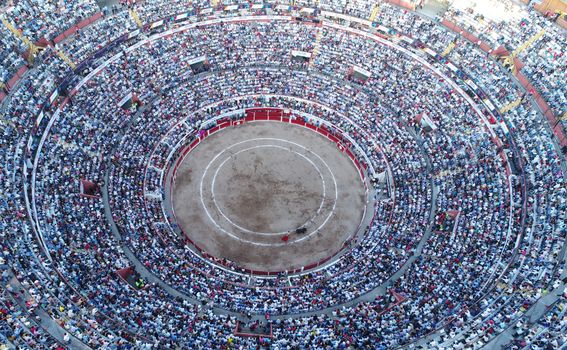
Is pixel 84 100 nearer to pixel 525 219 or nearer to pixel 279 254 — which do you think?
pixel 279 254

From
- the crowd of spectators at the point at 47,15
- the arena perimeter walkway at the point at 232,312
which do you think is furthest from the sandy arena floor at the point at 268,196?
the crowd of spectators at the point at 47,15

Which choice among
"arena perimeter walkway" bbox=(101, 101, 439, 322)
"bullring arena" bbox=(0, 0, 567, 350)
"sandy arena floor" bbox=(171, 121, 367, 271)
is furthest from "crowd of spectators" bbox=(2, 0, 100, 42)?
"sandy arena floor" bbox=(171, 121, 367, 271)

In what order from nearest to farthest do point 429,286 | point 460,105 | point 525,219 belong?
point 429,286 → point 525,219 → point 460,105

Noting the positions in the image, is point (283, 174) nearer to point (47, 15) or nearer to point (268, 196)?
point (268, 196)

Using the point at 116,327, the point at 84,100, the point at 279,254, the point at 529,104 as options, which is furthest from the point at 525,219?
the point at 84,100

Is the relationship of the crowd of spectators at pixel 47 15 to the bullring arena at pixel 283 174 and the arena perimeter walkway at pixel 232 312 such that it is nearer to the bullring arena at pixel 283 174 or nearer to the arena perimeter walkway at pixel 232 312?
the bullring arena at pixel 283 174

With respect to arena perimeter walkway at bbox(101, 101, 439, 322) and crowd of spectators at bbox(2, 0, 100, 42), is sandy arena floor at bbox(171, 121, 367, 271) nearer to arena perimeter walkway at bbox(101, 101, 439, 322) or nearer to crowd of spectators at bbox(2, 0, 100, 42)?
arena perimeter walkway at bbox(101, 101, 439, 322)
